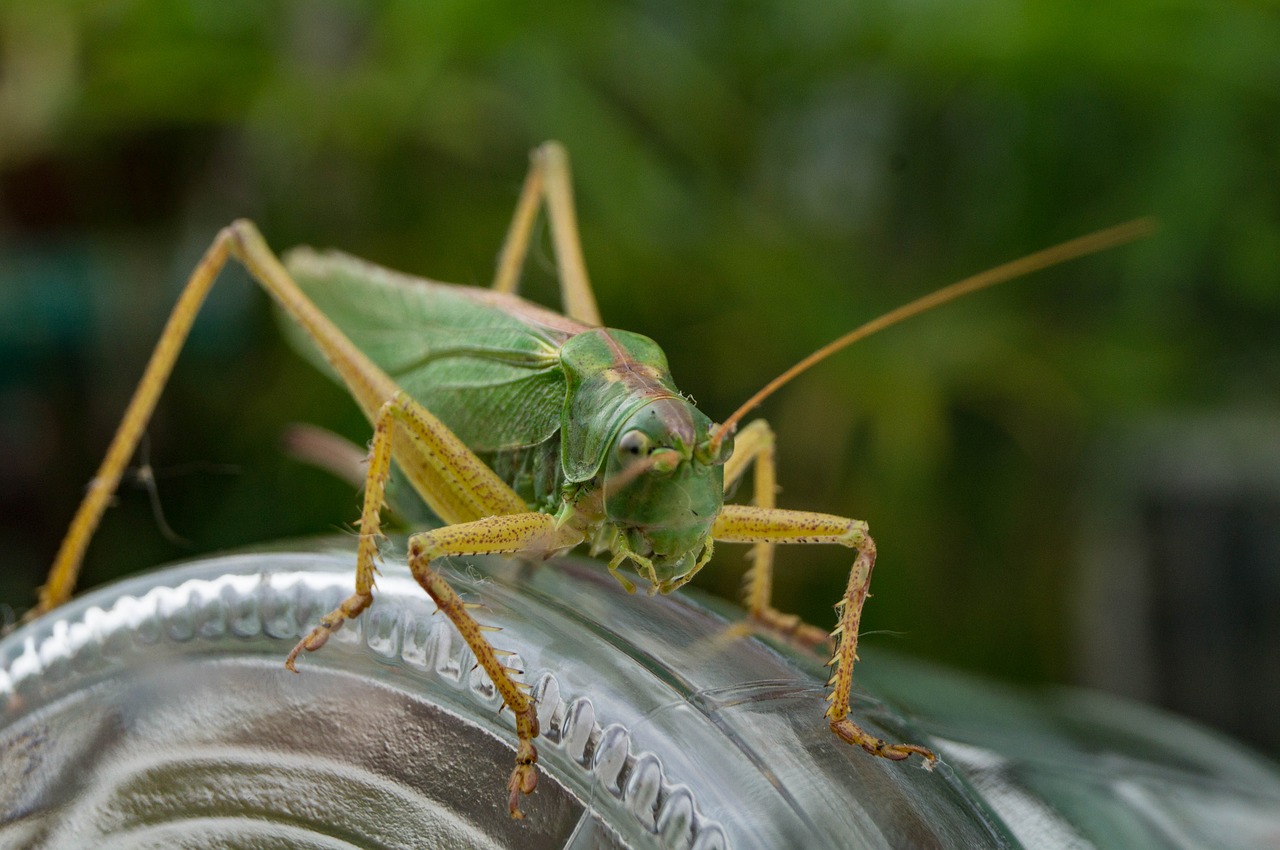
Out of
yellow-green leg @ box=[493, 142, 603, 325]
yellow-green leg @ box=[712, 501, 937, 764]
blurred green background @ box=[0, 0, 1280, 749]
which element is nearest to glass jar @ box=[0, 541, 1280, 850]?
yellow-green leg @ box=[712, 501, 937, 764]

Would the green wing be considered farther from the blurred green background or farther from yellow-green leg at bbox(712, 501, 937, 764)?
the blurred green background

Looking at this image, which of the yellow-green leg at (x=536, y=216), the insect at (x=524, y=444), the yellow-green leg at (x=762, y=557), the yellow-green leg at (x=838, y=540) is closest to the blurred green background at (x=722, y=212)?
the yellow-green leg at (x=536, y=216)

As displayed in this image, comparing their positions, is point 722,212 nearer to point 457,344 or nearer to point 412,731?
point 457,344

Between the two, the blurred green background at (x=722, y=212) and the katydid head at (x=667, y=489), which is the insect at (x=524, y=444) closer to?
the katydid head at (x=667, y=489)

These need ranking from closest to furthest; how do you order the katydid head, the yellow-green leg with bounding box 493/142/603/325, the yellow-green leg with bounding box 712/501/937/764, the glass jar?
the glass jar
the yellow-green leg with bounding box 712/501/937/764
the katydid head
the yellow-green leg with bounding box 493/142/603/325

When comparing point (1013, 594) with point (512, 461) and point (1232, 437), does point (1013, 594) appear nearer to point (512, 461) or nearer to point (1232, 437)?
point (1232, 437)
